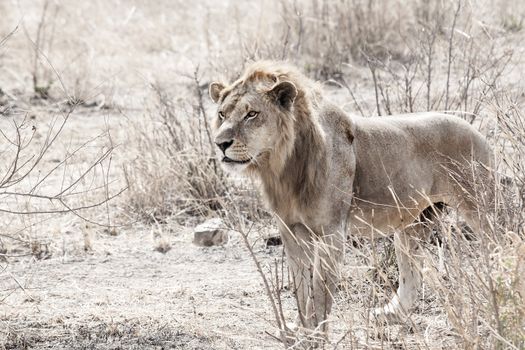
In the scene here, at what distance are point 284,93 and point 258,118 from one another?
176 millimetres

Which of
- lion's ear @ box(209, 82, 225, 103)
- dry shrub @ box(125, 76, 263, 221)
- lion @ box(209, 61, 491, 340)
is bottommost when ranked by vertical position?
dry shrub @ box(125, 76, 263, 221)

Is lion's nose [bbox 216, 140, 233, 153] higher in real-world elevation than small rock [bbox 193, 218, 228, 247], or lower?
higher

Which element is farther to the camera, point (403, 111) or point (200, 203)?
point (200, 203)

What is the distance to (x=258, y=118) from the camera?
475 centimetres

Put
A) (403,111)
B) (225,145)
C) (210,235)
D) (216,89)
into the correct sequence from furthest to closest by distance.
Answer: (210,235), (403,111), (216,89), (225,145)

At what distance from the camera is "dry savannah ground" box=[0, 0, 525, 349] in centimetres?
396

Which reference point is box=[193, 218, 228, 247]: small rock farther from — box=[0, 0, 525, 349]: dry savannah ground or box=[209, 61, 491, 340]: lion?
box=[209, 61, 491, 340]: lion

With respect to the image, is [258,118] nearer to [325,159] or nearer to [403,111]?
[325,159]

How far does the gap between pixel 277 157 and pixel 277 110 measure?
23 cm

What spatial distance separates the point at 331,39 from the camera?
10859 millimetres

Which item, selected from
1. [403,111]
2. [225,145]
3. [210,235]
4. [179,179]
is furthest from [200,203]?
[225,145]

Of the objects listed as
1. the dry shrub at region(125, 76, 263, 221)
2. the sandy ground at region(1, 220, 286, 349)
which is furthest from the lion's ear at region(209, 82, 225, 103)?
the dry shrub at region(125, 76, 263, 221)

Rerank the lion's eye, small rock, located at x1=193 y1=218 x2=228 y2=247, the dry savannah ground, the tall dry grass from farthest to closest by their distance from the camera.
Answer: small rock, located at x1=193 y1=218 x2=228 y2=247 → the lion's eye → the dry savannah ground → the tall dry grass

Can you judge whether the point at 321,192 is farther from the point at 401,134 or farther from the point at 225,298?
the point at 225,298
